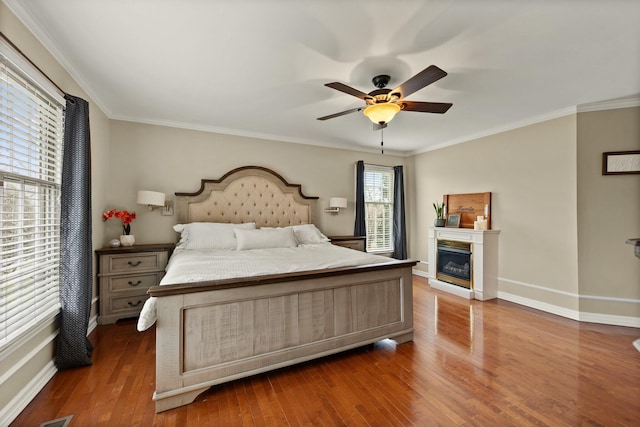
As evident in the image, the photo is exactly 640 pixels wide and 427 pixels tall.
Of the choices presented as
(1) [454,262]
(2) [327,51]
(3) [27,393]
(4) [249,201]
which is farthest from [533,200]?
(3) [27,393]

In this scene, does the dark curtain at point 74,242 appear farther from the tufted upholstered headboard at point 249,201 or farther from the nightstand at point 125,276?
the tufted upholstered headboard at point 249,201

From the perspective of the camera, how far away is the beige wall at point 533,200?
3.41 meters

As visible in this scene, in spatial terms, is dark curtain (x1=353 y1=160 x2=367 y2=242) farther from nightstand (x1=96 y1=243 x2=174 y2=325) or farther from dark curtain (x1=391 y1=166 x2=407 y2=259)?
nightstand (x1=96 y1=243 x2=174 y2=325)

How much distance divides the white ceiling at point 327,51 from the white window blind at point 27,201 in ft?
1.37

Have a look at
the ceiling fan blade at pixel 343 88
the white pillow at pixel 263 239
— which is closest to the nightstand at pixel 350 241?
the white pillow at pixel 263 239

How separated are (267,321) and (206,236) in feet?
6.16

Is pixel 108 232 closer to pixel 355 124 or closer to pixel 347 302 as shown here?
pixel 347 302

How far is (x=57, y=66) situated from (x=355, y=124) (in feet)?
10.4

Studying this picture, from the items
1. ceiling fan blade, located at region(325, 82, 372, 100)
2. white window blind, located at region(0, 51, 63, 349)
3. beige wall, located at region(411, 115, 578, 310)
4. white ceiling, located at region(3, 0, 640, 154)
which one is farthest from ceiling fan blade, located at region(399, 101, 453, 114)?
white window blind, located at region(0, 51, 63, 349)

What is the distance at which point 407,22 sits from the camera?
1824 millimetres

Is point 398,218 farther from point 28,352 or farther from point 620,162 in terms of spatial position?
point 28,352

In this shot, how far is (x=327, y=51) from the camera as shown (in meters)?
2.16

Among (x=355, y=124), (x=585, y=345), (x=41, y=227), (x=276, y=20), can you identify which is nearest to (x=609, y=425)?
(x=585, y=345)

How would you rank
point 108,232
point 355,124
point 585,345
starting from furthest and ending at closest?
point 355,124 → point 108,232 → point 585,345
